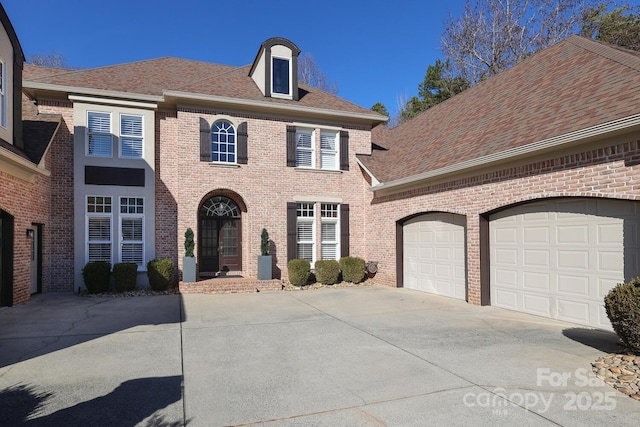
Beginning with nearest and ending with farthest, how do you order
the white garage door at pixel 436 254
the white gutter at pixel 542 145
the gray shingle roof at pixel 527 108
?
the white gutter at pixel 542 145, the gray shingle roof at pixel 527 108, the white garage door at pixel 436 254

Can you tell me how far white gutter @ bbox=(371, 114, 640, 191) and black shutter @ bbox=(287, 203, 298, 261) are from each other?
4522 mm

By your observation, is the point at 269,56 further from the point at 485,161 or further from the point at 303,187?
the point at 485,161

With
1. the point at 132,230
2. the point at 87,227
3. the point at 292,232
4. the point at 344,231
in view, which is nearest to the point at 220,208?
the point at 292,232

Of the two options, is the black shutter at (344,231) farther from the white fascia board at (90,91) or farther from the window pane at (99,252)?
the window pane at (99,252)

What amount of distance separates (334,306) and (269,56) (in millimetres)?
9535

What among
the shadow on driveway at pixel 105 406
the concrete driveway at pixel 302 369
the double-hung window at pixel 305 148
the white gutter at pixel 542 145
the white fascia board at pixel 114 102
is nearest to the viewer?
the shadow on driveway at pixel 105 406

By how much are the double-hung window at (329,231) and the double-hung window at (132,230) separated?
20.2 ft

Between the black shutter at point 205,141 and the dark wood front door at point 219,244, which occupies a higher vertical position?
the black shutter at point 205,141

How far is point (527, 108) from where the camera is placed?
32.3 ft

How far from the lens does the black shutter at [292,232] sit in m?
13.9

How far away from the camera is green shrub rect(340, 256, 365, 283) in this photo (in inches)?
546

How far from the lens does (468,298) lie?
9969 millimetres

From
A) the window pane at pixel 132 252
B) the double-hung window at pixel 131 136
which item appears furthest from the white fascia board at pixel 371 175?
the window pane at pixel 132 252

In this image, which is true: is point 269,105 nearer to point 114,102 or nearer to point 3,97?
point 114,102
